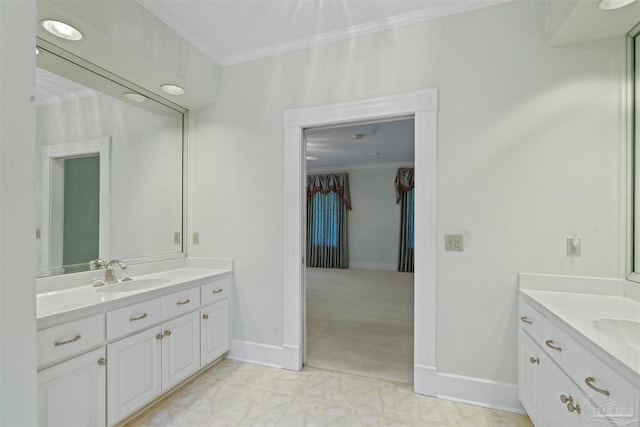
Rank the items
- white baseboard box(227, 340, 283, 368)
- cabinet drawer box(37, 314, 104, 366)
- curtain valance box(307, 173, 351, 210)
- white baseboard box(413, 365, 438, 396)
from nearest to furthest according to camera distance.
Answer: cabinet drawer box(37, 314, 104, 366) → white baseboard box(413, 365, 438, 396) → white baseboard box(227, 340, 283, 368) → curtain valance box(307, 173, 351, 210)

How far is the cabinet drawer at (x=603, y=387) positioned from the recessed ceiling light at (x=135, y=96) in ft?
10.6

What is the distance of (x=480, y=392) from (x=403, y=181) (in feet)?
18.3

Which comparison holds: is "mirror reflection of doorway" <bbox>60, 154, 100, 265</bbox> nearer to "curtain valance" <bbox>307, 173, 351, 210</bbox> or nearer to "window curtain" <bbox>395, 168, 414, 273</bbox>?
"curtain valance" <bbox>307, 173, 351, 210</bbox>

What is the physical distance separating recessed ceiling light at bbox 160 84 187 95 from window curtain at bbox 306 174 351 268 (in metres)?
5.51

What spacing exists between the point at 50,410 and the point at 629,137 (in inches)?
133

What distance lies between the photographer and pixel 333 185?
7.75m

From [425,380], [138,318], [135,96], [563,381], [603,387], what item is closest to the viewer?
[603,387]

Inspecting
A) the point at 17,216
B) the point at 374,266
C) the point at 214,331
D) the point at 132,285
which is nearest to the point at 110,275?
the point at 132,285

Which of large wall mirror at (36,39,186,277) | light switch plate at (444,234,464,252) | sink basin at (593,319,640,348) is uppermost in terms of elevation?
large wall mirror at (36,39,186,277)

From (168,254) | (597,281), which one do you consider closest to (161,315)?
(168,254)

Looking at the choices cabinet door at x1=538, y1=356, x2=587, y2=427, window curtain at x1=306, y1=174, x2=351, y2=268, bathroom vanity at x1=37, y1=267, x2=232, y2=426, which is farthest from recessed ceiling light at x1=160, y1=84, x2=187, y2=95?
window curtain at x1=306, y1=174, x2=351, y2=268

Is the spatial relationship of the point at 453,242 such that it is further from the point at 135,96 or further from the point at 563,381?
the point at 135,96

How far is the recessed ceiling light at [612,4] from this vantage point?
1.45 meters

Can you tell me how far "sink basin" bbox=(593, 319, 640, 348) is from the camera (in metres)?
1.29
